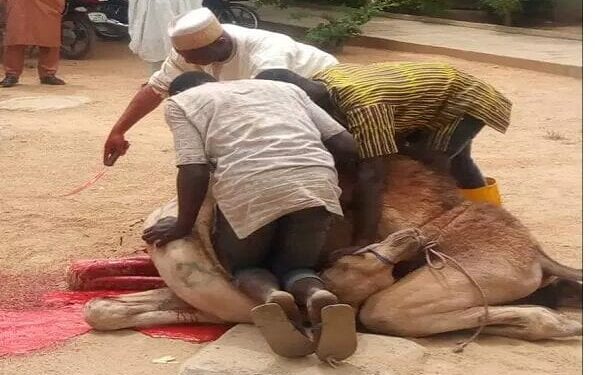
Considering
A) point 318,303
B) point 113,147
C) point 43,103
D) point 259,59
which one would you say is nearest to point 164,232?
point 318,303

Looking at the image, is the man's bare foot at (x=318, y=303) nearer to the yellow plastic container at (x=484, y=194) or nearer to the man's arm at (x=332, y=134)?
the man's arm at (x=332, y=134)

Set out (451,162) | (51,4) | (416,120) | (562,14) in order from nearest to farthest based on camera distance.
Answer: (562,14) < (416,120) < (451,162) < (51,4)

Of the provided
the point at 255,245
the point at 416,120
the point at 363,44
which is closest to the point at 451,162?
the point at 416,120

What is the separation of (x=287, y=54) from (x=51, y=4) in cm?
712

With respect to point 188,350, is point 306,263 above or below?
above

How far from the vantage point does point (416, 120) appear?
4500 mm

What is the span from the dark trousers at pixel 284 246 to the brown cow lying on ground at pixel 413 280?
0.11 m

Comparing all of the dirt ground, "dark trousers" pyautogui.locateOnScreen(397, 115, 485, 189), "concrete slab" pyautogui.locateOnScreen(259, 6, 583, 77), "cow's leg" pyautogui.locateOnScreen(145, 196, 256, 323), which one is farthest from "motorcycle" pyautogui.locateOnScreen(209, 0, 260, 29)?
"cow's leg" pyautogui.locateOnScreen(145, 196, 256, 323)

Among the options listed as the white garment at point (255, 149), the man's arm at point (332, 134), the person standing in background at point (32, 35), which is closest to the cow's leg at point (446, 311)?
the white garment at point (255, 149)

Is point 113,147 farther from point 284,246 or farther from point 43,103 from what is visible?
point 43,103

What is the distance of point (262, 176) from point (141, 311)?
0.83 meters

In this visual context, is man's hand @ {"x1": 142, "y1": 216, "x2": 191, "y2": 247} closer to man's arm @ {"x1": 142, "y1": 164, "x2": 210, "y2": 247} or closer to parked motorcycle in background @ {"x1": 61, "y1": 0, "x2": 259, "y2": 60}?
man's arm @ {"x1": 142, "y1": 164, "x2": 210, "y2": 247}

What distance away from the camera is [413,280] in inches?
164

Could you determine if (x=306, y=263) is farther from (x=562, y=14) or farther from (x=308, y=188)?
(x=562, y=14)
